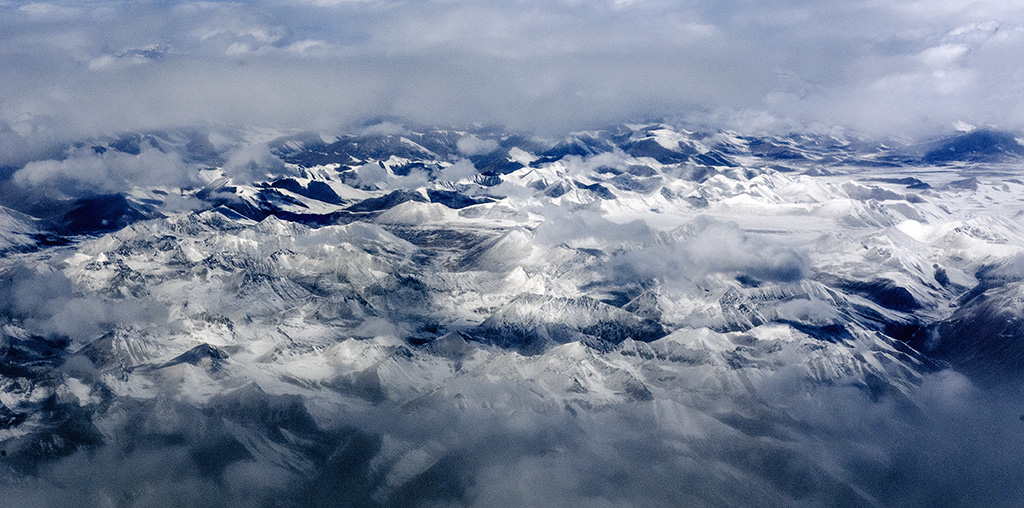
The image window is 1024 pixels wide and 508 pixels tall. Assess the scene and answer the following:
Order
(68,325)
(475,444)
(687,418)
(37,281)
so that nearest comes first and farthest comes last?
(475,444), (687,418), (68,325), (37,281)

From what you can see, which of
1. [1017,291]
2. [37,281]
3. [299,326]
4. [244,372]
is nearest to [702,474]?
[244,372]

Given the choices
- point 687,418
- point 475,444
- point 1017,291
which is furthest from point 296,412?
point 1017,291

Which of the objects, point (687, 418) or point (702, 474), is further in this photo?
point (687, 418)

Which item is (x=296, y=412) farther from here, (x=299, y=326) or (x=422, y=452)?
(x=299, y=326)

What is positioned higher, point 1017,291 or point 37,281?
point 1017,291

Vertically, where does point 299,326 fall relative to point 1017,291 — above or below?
below

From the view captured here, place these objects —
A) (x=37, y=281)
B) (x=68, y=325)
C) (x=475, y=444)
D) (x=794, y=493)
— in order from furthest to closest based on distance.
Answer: (x=37, y=281)
(x=68, y=325)
(x=475, y=444)
(x=794, y=493)

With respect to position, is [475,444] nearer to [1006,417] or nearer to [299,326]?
[299,326]

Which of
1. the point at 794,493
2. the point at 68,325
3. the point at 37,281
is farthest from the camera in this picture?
the point at 37,281

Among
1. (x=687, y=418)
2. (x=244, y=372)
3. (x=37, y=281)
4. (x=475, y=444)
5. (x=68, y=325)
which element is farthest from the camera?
(x=37, y=281)
